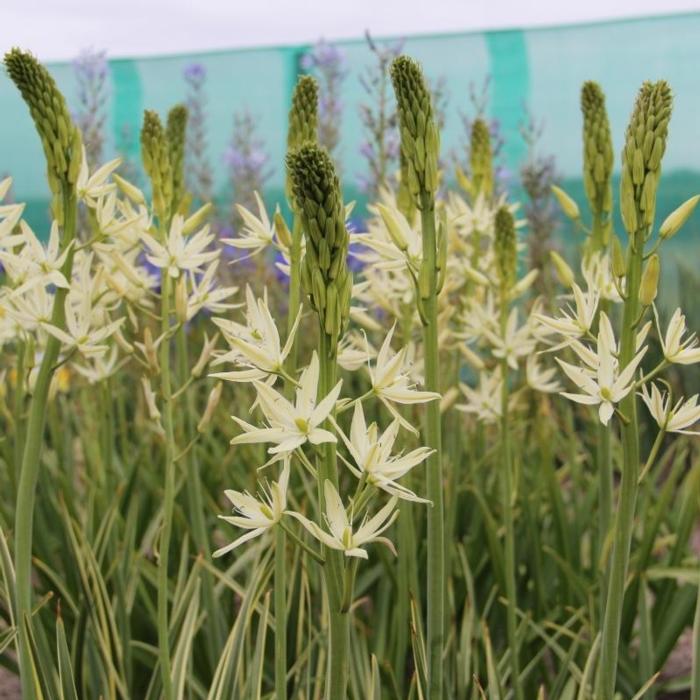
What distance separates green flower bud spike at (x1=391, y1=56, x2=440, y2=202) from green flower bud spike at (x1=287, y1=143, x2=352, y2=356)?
37 cm

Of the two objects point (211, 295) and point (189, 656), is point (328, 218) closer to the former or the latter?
point (211, 295)

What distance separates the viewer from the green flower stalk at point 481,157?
3092 mm

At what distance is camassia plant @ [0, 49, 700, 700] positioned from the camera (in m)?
1.61

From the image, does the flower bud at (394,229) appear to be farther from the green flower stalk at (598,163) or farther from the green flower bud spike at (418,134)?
the green flower stalk at (598,163)

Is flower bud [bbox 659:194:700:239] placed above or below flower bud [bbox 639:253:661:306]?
above

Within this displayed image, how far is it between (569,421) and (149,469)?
167 centimetres

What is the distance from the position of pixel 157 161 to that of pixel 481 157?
3.94ft

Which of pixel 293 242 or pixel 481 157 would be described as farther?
pixel 481 157

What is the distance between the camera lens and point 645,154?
1.76 metres

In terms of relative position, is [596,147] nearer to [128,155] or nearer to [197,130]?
[197,130]

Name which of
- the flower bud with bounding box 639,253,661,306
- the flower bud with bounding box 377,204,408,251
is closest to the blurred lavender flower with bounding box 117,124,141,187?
the flower bud with bounding box 377,204,408,251

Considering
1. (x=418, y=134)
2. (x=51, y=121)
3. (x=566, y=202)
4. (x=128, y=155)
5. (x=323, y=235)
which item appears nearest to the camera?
(x=323, y=235)

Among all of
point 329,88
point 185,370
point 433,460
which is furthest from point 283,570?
point 329,88

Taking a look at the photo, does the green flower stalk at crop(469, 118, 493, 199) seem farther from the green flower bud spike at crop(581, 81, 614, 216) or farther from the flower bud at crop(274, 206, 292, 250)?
the flower bud at crop(274, 206, 292, 250)
